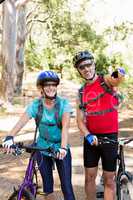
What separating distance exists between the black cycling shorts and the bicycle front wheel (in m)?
0.23

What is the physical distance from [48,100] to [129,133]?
24.7ft

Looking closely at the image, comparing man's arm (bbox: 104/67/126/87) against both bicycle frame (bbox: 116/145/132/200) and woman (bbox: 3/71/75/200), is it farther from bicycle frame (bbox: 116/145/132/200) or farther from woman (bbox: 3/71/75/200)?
bicycle frame (bbox: 116/145/132/200)

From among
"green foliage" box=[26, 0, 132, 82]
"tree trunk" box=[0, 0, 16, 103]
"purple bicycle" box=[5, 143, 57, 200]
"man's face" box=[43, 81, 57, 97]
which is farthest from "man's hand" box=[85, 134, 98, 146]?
"green foliage" box=[26, 0, 132, 82]

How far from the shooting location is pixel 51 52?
37188 millimetres

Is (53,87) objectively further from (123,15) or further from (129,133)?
(123,15)

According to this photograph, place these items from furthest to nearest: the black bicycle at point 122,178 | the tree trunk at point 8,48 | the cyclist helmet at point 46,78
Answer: the tree trunk at point 8,48
the black bicycle at point 122,178
the cyclist helmet at point 46,78

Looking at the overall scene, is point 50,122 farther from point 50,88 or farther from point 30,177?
point 30,177

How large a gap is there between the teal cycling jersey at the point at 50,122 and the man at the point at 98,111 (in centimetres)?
40

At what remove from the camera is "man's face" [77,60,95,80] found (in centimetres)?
504

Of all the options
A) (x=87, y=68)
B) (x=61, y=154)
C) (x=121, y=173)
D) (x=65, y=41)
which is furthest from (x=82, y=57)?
(x=65, y=41)

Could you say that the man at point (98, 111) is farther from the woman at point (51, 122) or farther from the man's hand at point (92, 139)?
the woman at point (51, 122)

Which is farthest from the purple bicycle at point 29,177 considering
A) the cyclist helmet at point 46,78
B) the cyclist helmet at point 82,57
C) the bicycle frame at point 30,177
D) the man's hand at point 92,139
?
the cyclist helmet at point 82,57

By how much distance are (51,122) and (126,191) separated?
127 centimetres

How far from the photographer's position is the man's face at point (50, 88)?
4656 millimetres
